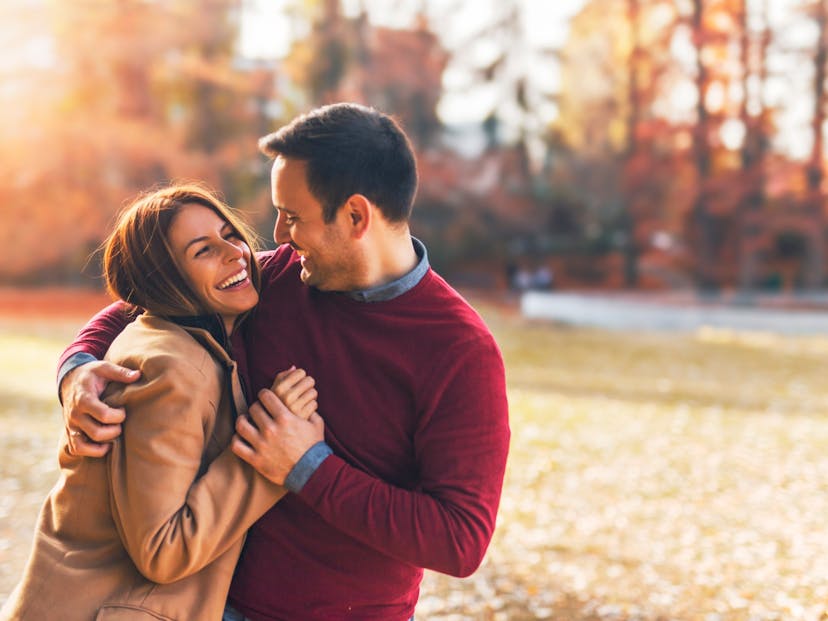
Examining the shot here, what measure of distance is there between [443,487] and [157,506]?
57 cm

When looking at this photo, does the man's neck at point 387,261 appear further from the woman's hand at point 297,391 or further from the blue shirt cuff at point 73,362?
the blue shirt cuff at point 73,362

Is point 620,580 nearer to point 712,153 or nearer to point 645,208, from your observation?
point 712,153

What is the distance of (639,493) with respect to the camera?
27.0 ft

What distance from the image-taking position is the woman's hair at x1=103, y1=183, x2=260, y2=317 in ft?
6.79

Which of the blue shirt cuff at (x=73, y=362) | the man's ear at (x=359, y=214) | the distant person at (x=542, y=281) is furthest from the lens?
the distant person at (x=542, y=281)

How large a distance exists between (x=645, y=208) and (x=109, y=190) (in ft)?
62.5

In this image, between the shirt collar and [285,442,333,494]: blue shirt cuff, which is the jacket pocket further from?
the shirt collar

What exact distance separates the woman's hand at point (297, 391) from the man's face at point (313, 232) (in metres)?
0.23

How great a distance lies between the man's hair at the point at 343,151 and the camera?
2.01 m

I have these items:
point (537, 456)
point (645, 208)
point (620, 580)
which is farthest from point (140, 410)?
point (645, 208)

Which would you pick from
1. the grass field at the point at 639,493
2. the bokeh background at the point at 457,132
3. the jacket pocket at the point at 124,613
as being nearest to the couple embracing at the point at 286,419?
the jacket pocket at the point at 124,613

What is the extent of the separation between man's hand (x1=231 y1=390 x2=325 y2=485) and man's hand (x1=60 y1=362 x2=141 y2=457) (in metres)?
0.25

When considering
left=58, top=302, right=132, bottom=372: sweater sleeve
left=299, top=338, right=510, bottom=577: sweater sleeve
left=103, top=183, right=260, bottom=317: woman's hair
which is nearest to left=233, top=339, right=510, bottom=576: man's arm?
left=299, top=338, right=510, bottom=577: sweater sleeve

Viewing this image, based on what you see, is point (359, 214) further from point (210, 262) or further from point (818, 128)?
point (818, 128)
